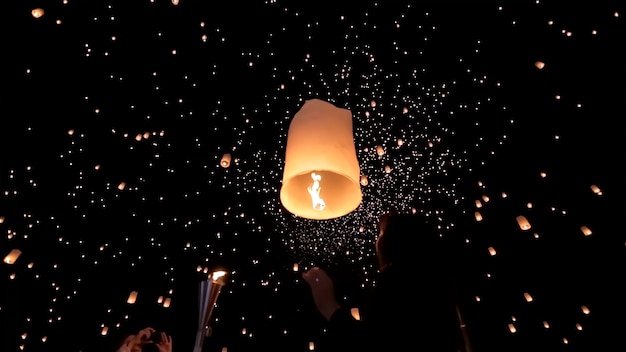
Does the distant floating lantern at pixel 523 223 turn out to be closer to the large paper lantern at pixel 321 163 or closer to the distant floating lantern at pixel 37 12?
the large paper lantern at pixel 321 163

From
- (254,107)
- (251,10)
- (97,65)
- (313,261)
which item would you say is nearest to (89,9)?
(97,65)

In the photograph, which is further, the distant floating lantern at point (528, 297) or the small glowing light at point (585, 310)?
the distant floating lantern at point (528, 297)

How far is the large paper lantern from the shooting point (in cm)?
178

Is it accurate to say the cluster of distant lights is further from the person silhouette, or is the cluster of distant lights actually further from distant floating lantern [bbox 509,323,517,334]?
the person silhouette

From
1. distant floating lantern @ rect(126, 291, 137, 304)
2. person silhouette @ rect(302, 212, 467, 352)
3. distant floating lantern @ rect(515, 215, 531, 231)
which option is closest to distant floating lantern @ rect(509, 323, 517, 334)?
distant floating lantern @ rect(515, 215, 531, 231)

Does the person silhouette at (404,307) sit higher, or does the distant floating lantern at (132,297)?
the distant floating lantern at (132,297)

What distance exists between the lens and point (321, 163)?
1743mm

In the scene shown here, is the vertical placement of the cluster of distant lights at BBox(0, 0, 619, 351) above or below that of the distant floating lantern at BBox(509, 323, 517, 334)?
above

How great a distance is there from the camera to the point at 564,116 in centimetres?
419

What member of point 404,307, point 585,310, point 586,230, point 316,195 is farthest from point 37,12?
point 585,310

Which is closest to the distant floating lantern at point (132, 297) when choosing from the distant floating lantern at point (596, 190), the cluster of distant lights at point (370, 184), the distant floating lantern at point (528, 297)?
the cluster of distant lights at point (370, 184)

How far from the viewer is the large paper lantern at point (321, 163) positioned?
70.1 inches

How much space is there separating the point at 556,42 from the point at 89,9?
428cm

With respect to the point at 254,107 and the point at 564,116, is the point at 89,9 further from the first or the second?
the point at 564,116
